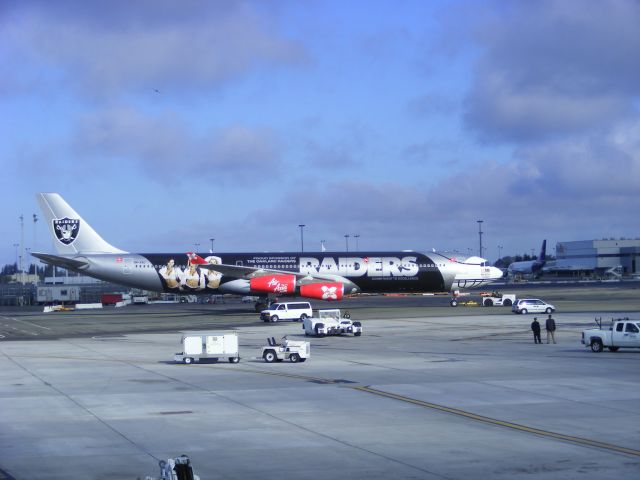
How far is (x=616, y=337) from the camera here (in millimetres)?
39469

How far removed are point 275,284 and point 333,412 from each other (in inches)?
1964

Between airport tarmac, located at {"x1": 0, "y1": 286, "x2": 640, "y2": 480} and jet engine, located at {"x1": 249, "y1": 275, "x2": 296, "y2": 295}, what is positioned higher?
jet engine, located at {"x1": 249, "y1": 275, "x2": 296, "y2": 295}

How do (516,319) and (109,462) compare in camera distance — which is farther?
(516,319)

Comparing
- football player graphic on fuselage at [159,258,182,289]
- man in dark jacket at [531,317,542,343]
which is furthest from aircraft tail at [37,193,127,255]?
man in dark jacket at [531,317,542,343]

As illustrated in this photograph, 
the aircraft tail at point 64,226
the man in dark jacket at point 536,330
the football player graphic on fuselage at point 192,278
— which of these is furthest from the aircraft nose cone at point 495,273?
the aircraft tail at point 64,226

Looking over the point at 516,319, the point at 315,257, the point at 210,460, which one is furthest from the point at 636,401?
the point at 315,257

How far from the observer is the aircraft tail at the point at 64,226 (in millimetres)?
76500

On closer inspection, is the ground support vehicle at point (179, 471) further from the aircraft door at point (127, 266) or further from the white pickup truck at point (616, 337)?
the aircraft door at point (127, 266)

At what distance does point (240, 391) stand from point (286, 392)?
159cm

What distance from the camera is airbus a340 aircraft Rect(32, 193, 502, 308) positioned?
74.9 meters

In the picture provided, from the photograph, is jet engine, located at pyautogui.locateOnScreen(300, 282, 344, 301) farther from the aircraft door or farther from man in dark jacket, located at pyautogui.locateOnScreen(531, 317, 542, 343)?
man in dark jacket, located at pyautogui.locateOnScreen(531, 317, 542, 343)

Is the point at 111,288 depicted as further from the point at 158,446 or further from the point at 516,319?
the point at 158,446

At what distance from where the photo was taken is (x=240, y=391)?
1088 inches

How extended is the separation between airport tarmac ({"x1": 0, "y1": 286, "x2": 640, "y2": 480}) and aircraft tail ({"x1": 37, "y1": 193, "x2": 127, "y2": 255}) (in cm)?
3153
